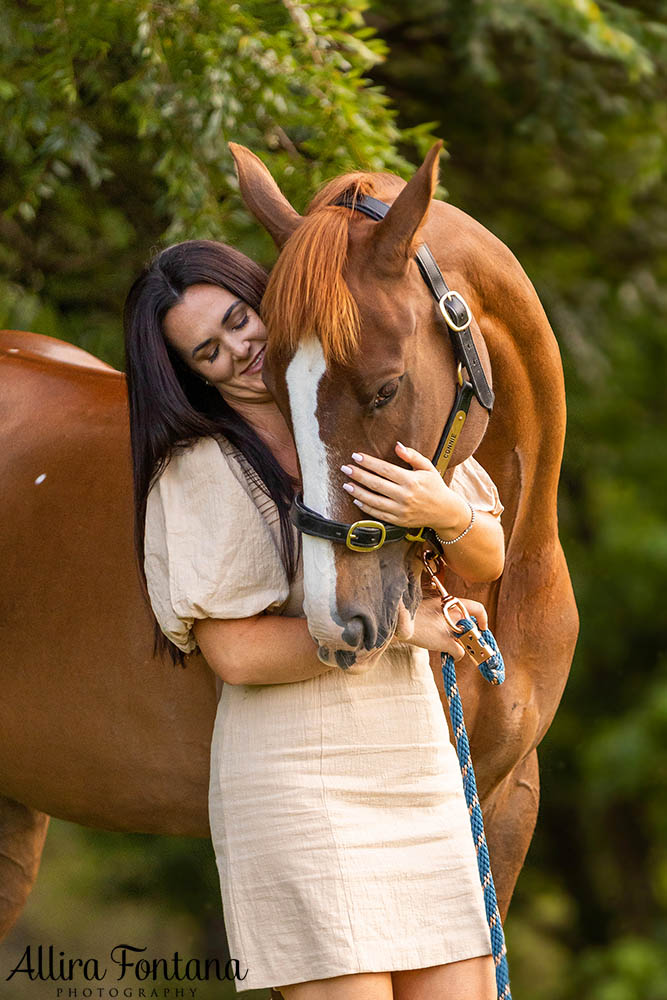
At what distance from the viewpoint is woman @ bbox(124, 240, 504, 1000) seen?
1.41 meters

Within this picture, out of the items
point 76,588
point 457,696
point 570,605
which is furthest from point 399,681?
point 76,588

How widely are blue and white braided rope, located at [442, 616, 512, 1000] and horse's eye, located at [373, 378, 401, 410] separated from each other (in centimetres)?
35

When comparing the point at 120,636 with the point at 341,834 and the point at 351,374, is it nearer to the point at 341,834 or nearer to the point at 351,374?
the point at 341,834

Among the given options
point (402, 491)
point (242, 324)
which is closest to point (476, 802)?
point (402, 491)

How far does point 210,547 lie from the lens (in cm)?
145

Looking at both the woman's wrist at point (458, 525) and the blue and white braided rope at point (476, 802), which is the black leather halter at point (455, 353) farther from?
the blue and white braided rope at point (476, 802)

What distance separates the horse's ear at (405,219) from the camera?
1.36 metres

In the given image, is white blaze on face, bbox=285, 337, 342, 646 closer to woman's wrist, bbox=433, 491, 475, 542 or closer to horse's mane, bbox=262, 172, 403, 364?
horse's mane, bbox=262, 172, 403, 364

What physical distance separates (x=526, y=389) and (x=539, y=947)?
14.4 feet

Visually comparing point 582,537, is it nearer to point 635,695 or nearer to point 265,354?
point 635,695

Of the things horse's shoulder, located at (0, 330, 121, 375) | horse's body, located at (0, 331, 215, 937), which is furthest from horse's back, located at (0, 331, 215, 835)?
horse's shoulder, located at (0, 330, 121, 375)

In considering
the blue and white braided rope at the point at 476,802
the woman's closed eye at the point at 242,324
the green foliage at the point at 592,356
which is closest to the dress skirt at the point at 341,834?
the blue and white braided rope at the point at 476,802

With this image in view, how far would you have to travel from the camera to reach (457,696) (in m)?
1.66

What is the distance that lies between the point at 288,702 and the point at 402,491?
334 mm
